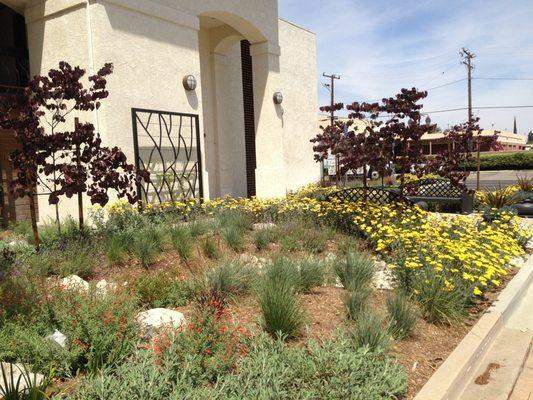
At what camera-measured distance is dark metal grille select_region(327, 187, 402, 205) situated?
8883 millimetres

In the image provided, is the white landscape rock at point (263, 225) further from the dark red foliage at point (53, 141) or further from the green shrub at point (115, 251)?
the green shrub at point (115, 251)

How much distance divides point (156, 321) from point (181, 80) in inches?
291

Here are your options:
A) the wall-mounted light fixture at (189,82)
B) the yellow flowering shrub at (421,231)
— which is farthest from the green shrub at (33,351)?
the wall-mounted light fixture at (189,82)

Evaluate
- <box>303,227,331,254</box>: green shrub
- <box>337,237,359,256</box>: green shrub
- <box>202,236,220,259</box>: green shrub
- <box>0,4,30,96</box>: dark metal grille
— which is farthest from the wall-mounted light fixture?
<box>337,237,359,256</box>: green shrub

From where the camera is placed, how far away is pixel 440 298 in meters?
4.56

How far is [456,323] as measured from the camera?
446 cm

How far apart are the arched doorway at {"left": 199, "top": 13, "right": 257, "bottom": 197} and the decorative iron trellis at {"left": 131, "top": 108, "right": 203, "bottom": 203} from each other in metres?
2.58

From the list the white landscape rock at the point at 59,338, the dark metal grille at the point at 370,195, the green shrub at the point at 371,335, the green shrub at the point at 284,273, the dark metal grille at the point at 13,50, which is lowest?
the green shrub at the point at 371,335

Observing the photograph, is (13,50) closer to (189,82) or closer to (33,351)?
(189,82)

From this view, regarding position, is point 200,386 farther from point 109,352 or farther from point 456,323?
point 456,323

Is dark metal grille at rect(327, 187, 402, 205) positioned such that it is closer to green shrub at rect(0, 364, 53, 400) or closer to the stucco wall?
the stucco wall

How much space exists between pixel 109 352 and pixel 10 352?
2.16 feet

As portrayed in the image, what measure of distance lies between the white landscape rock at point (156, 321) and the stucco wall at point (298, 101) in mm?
11685

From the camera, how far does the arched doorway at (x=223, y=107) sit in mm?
13062
